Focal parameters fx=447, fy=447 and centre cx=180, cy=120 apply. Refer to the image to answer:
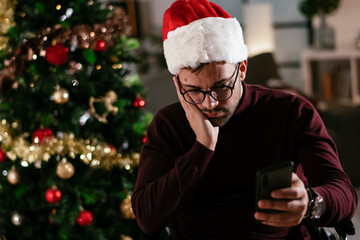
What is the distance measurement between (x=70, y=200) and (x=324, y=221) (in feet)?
4.42

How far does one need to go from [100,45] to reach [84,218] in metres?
0.82

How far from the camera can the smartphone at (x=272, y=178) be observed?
95cm

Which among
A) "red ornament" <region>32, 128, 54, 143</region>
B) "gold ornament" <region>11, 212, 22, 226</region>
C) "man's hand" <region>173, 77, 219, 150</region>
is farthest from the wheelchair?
"gold ornament" <region>11, 212, 22, 226</region>

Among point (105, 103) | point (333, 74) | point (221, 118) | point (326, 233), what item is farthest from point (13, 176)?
point (333, 74)

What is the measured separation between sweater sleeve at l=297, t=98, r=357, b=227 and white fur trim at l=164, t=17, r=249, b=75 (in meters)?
0.27

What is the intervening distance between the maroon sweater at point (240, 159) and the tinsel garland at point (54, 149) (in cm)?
86

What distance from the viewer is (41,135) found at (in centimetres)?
203

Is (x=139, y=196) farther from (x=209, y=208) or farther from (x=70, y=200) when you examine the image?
(x=70, y=200)

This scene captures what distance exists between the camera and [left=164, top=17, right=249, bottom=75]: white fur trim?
1.16m

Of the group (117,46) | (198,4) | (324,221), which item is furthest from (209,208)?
(117,46)

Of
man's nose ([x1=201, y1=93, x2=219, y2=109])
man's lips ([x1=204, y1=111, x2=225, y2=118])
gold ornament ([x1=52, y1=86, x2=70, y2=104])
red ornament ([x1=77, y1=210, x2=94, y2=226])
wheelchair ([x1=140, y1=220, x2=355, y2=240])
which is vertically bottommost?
red ornament ([x1=77, y1=210, x2=94, y2=226])

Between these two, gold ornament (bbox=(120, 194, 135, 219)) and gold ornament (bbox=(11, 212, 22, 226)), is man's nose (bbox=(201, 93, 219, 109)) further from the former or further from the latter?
gold ornament (bbox=(11, 212, 22, 226))

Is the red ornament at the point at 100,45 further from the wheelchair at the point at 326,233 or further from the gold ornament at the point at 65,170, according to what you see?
the wheelchair at the point at 326,233

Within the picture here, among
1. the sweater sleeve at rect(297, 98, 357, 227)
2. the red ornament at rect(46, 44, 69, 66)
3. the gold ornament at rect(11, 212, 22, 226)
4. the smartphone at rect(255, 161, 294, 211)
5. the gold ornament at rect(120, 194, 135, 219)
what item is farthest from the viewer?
the gold ornament at rect(120, 194, 135, 219)
